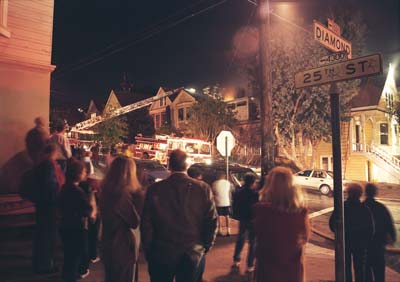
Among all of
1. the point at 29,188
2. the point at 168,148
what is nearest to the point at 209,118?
the point at 168,148

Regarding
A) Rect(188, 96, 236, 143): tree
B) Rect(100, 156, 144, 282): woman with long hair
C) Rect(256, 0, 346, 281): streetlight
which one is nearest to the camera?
Rect(100, 156, 144, 282): woman with long hair

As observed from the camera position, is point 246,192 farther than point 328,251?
No

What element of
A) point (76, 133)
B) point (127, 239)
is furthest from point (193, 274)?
point (76, 133)

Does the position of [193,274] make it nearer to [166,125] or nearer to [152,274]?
[152,274]

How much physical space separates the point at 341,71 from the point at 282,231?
2446 millimetres

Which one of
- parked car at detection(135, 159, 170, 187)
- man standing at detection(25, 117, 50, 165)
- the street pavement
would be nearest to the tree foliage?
parked car at detection(135, 159, 170, 187)

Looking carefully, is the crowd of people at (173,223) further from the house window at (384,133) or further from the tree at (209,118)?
the tree at (209,118)

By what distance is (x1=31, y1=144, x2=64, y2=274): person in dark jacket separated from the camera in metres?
4.88

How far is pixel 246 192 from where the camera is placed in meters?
6.23

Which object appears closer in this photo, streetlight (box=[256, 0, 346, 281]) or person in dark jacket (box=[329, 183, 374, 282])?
person in dark jacket (box=[329, 183, 374, 282])

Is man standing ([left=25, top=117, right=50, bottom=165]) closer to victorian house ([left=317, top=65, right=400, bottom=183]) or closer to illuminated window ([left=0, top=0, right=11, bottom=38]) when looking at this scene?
illuminated window ([left=0, top=0, right=11, bottom=38])

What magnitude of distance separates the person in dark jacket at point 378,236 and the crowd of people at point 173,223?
0.04 ft

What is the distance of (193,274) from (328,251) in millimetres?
5504

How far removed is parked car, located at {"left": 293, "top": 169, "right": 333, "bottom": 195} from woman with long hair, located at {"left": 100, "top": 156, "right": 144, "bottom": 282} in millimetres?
16980
